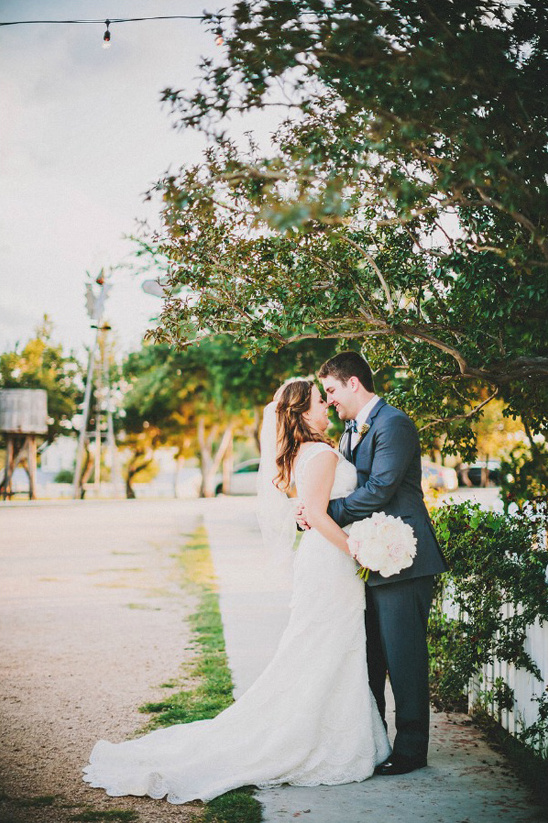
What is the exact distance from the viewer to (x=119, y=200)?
200 inches

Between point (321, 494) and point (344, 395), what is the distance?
2.22 feet

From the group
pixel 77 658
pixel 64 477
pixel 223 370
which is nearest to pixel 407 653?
pixel 77 658

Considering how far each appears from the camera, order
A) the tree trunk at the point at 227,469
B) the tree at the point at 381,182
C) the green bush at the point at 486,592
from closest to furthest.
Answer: the tree at the point at 381,182
the green bush at the point at 486,592
the tree trunk at the point at 227,469

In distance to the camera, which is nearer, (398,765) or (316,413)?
(398,765)

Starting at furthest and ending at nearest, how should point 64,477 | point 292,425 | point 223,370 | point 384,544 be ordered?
point 64,477
point 223,370
point 292,425
point 384,544

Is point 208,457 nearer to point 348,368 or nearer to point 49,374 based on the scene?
point 49,374

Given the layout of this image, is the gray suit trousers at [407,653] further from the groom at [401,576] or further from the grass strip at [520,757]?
the grass strip at [520,757]

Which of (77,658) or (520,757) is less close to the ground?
(520,757)

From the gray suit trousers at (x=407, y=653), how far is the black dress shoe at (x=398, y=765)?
1.0 inches

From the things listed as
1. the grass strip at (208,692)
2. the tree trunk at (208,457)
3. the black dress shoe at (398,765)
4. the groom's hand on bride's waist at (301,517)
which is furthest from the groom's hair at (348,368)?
the tree trunk at (208,457)

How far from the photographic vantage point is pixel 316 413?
4773 mm

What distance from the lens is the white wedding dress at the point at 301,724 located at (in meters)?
4.23

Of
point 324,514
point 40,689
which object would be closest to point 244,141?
point 324,514

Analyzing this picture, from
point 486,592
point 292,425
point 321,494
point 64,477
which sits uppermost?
point 292,425
